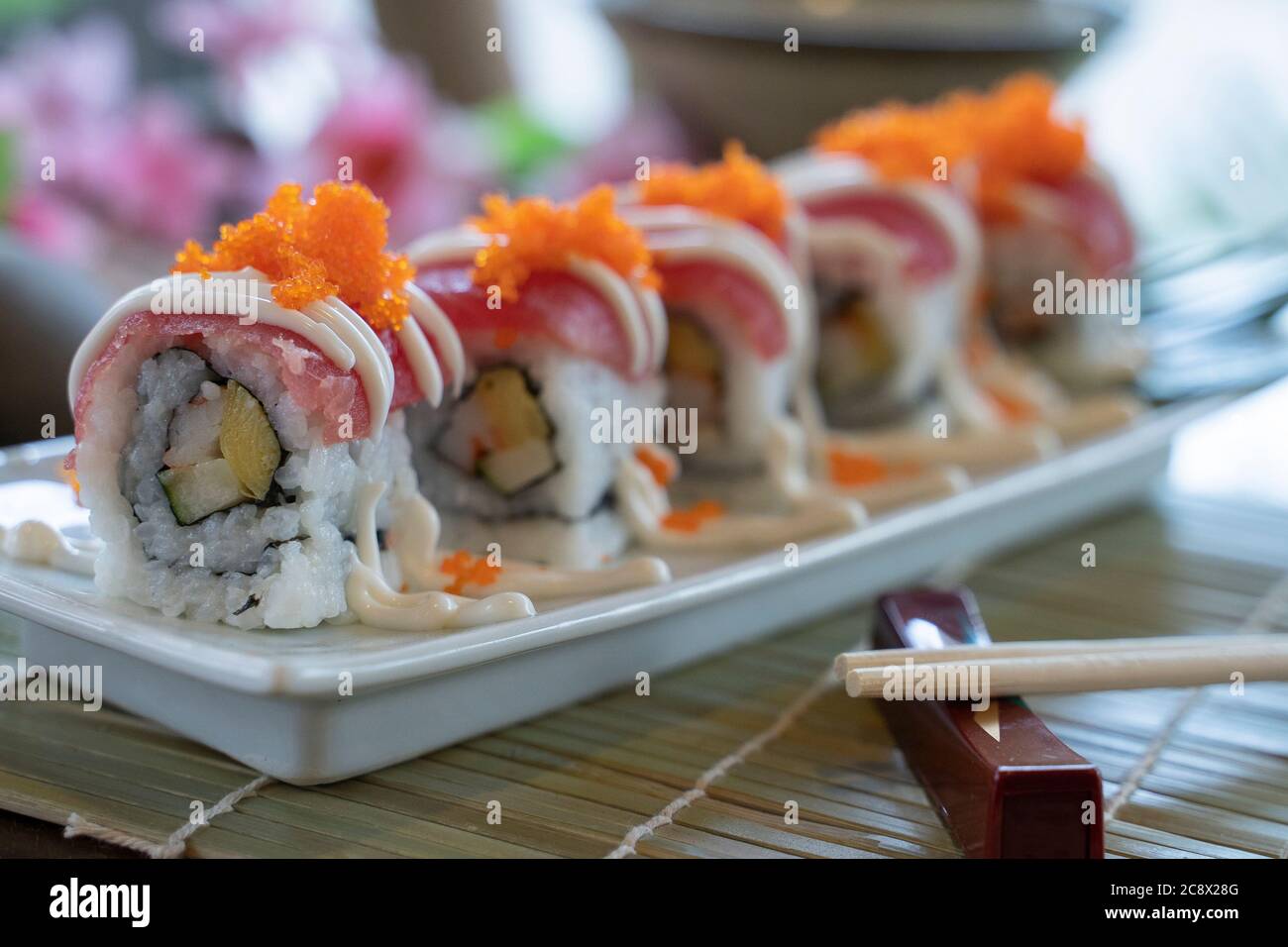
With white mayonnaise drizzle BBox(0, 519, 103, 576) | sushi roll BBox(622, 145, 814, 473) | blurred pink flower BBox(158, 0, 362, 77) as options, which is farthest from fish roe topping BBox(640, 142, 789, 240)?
blurred pink flower BBox(158, 0, 362, 77)

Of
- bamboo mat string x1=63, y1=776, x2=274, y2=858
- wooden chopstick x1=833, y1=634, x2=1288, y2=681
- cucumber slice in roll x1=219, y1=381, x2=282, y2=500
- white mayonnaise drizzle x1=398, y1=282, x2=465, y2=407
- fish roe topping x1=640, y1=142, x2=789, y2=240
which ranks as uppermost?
fish roe topping x1=640, y1=142, x2=789, y2=240

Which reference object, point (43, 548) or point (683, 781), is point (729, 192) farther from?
point (43, 548)

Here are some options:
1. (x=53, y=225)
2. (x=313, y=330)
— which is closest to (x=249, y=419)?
(x=313, y=330)

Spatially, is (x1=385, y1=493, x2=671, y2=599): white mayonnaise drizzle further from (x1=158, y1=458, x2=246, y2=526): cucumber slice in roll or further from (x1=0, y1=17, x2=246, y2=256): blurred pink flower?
(x1=0, y1=17, x2=246, y2=256): blurred pink flower
